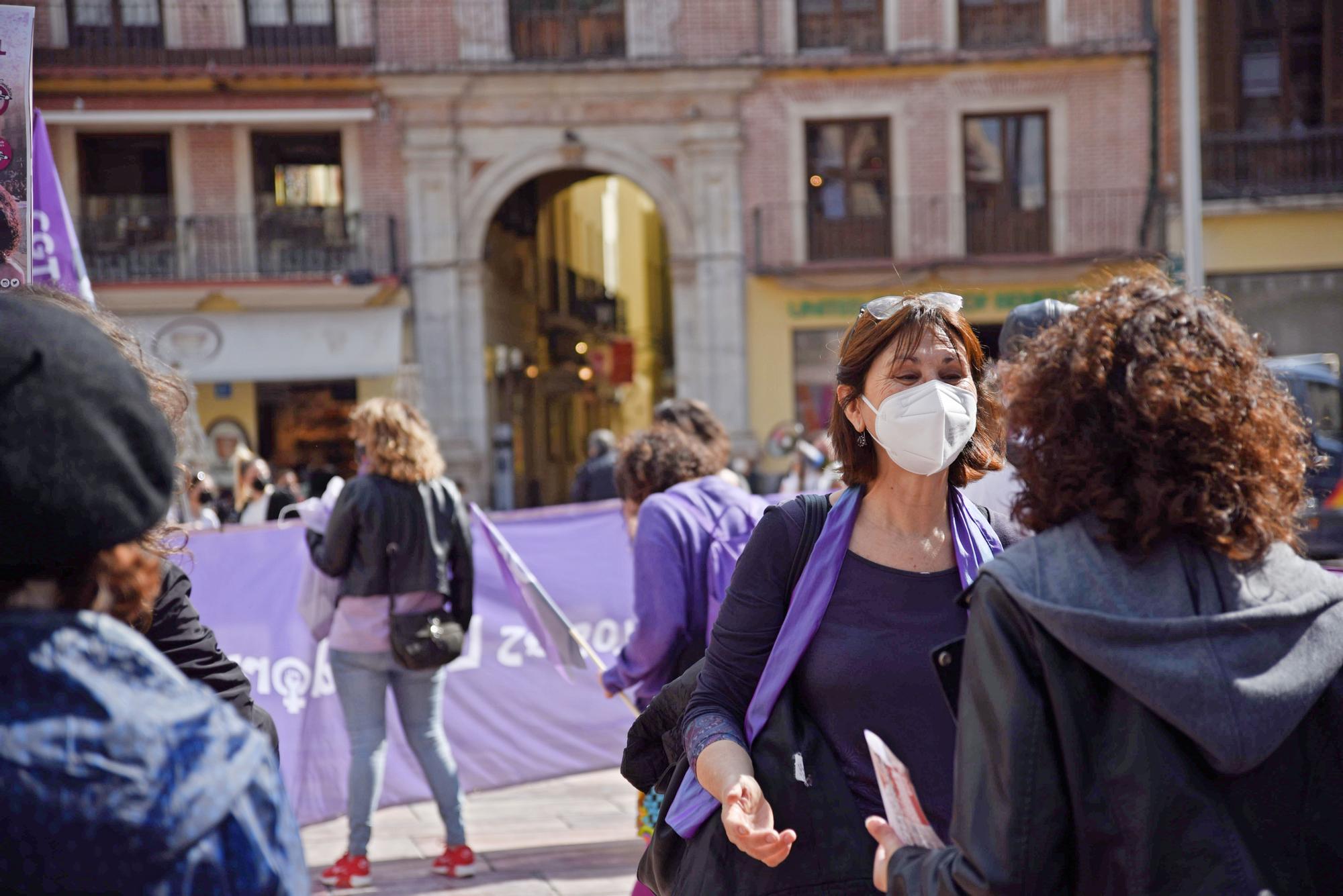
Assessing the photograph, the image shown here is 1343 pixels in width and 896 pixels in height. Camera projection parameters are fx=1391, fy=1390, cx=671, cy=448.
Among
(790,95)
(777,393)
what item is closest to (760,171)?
(790,95)

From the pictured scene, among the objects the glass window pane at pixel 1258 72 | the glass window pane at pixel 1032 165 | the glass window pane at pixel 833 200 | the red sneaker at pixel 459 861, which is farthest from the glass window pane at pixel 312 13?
the red sneaker at pixel 459 861

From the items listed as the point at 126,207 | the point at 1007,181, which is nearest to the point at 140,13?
the point at 126,207

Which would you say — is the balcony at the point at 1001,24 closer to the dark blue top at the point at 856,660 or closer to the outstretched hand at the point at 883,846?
the dark blue top at the point at 856,660

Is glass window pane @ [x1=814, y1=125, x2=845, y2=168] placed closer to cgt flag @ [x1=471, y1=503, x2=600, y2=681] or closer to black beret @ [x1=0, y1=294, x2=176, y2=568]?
cgt flag @ [x1=471, y1=503, x2=600, y2=681]

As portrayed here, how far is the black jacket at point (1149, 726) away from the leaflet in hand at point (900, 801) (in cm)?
21

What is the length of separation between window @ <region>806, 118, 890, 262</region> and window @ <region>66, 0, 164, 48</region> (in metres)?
11.5

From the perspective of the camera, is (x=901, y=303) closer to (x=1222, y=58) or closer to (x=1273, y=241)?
(x=1273, y=241)

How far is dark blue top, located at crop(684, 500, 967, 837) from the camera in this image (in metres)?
2.56

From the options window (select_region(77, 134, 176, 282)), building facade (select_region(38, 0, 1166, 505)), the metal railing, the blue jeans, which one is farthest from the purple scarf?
window (select_region(77, 134, 176, 282))

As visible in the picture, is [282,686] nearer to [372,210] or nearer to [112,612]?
[112,612]

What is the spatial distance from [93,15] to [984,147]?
15667 mm

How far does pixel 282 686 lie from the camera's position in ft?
22.7

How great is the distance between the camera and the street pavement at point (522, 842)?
5.91m

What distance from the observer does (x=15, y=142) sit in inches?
154
